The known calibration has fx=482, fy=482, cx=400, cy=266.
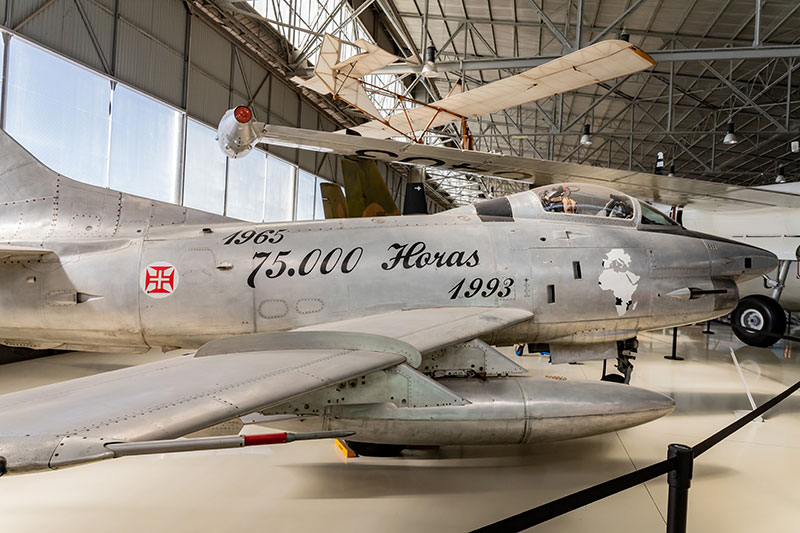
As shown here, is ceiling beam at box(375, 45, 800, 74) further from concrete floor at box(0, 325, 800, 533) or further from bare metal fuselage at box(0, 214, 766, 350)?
concrete floor at box(0, 325, 800, 533)

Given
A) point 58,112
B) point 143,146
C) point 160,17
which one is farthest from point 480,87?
point 58,112

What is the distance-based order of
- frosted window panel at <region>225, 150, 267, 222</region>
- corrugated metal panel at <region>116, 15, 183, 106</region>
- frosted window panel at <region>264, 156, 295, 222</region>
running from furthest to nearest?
frosted window panel at <region>264, 156, 295, 222</region>
frosted window panel at <region>225, 150, 267, 222</region>
corrugated metal panel at <region>116, 15, 183, 106</region>

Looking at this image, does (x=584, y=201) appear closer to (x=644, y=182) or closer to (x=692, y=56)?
(x=644, y=182)

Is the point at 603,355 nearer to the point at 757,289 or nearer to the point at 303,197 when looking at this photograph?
the point at 757,289

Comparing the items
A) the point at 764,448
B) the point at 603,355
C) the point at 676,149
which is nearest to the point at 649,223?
the point at 603,355

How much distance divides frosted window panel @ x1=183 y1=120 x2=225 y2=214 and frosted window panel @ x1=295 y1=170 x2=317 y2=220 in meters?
4.80

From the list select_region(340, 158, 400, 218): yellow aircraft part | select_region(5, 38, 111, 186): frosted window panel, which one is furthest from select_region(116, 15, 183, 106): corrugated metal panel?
select_region(340, 158, 400, 218): yellow aircraft part

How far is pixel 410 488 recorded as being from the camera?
3.68 metres

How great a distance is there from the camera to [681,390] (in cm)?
680

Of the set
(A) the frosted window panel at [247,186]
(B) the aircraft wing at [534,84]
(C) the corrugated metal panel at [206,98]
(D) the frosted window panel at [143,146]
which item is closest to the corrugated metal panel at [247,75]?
(C) the corrugated metal panel at [206,98]

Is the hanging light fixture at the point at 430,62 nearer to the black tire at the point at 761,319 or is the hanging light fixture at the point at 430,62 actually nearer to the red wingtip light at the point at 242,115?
the red wingtip light at the point at 242,115

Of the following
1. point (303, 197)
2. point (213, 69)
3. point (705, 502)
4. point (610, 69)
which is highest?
point (213, 69)

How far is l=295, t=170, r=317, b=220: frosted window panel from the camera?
18.4 metres

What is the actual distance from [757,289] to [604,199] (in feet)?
27.4
